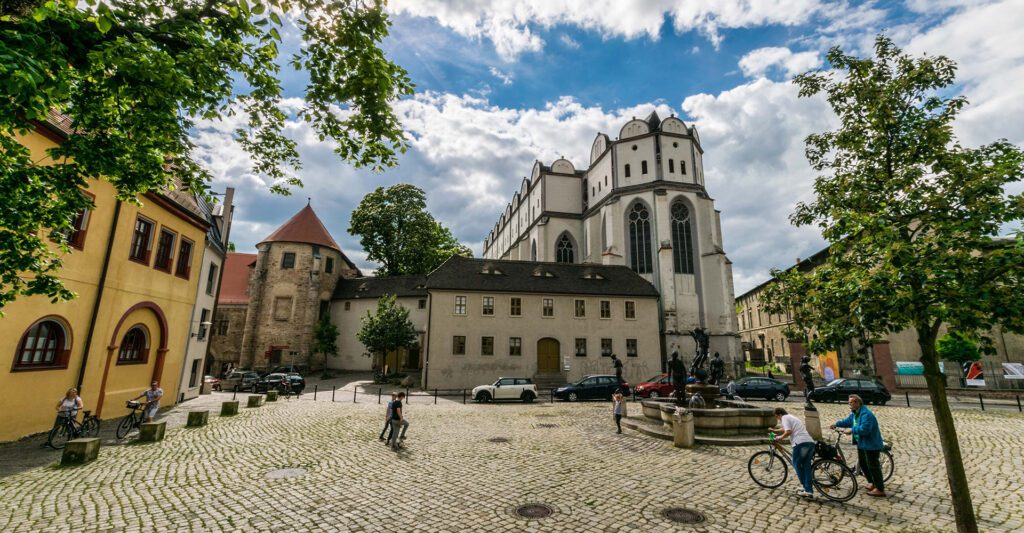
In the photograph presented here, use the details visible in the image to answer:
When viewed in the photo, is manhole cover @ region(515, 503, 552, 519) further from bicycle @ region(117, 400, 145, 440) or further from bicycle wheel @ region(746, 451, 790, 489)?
bicycle @ region(117, 400, 145, 440)

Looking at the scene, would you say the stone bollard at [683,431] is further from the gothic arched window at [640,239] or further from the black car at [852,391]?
the gothic arched window at [640,239]

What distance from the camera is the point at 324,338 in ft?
125

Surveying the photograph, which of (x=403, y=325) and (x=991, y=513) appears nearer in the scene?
(x=991, y=513)

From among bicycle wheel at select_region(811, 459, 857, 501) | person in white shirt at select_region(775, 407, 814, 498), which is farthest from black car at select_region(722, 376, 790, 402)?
person in white shirt at select_region(775, 407, 814, 498)

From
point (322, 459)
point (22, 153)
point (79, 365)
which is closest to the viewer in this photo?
point (22, 153)

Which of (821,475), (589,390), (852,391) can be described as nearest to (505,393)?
(589,390)

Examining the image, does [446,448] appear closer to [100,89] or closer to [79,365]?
[100,89]

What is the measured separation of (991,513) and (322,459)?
502 inches

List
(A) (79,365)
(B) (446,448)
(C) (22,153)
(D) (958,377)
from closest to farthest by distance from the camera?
(C) (22,153) → (B) (446,448) → (A) (79,365) → (D) (958,377)

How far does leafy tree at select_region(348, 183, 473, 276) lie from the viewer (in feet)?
153

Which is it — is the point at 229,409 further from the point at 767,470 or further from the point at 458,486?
the point at 767,470

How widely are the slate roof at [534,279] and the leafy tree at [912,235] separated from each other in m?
23.3

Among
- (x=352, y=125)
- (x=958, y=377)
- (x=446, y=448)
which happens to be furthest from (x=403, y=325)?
(x=958, y=377)

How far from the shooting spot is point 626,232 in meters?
43.6
